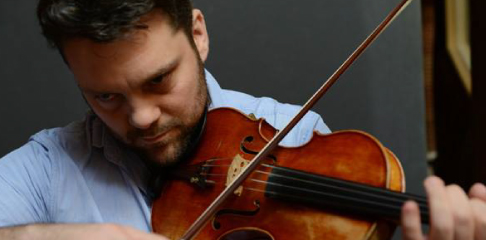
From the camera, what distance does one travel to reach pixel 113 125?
875 mm

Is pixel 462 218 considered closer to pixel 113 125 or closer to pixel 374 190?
pixel 374 190

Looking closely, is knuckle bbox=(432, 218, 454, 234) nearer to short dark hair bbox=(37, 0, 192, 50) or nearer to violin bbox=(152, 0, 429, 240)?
violin bbox=(152, 0, 429, 240)

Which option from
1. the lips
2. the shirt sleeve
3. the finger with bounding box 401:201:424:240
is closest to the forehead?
the lips

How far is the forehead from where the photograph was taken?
31.1 inches

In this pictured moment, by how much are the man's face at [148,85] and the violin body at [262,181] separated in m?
0.05

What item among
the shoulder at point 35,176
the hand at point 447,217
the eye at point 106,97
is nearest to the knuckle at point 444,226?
the hand at point 447,217

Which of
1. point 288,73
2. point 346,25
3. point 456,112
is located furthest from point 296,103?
point 456,112

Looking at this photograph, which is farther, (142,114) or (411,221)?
(142,114)

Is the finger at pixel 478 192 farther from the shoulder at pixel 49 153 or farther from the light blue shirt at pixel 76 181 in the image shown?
the shoulder at pixel 49 153

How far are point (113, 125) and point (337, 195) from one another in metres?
0.42

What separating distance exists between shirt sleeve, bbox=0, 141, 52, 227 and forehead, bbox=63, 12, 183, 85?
0.69ft

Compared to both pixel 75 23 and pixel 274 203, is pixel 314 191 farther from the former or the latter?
pixel 75 23

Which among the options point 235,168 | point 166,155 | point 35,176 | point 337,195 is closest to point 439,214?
point 337,195

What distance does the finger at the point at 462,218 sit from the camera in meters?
0.57
